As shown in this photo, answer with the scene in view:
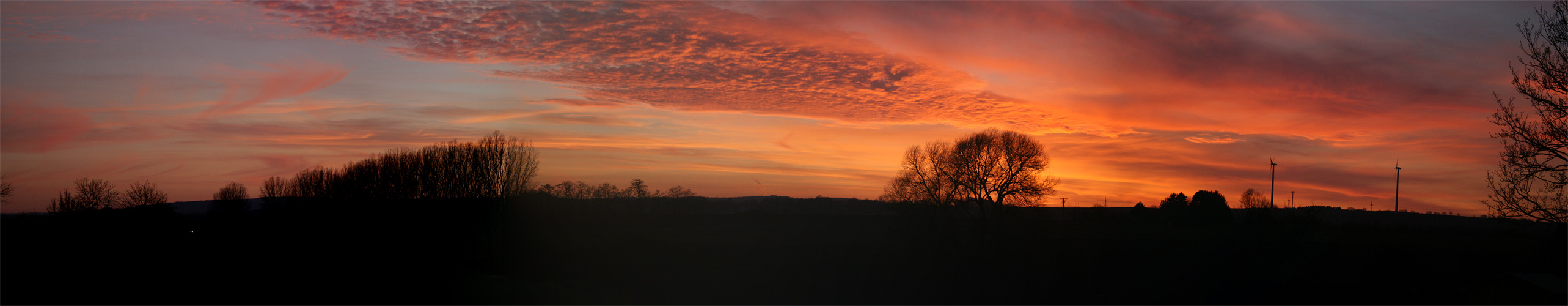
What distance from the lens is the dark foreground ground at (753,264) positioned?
21609 millimetres

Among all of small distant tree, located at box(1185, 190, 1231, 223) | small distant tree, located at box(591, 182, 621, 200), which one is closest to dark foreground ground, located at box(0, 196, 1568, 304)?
small distant tree, located at box(1185, 190, 1231, 223)

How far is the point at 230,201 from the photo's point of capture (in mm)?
72688

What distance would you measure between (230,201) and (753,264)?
210ft

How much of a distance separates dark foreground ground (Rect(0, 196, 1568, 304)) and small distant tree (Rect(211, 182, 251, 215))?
8183 mm

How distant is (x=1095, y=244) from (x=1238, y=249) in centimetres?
950

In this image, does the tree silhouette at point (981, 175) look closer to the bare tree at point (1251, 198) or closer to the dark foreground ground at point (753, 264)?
the dark foreground ground at point (753, 264)

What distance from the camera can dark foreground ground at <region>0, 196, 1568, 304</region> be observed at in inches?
851

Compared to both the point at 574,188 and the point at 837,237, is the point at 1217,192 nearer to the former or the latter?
the point at 837,237

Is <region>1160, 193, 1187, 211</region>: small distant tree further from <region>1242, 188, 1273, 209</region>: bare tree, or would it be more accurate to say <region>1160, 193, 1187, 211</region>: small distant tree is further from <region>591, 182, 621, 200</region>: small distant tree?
<region>591, 182, 621, 200</region>: small distant tree

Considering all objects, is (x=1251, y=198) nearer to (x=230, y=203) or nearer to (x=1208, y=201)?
(x=1208, y=201)

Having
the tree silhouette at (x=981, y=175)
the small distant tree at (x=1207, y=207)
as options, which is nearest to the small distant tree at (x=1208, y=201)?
the small distant tree at (x=1207, y=207)

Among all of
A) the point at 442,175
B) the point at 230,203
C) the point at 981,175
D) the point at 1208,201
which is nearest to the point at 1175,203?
the point at 1208,201

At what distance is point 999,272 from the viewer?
3978 cm

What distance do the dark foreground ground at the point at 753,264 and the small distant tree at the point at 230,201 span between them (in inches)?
322
